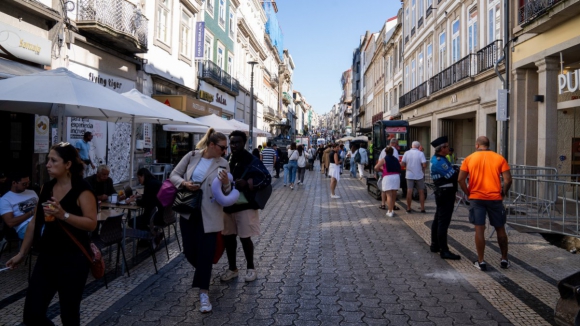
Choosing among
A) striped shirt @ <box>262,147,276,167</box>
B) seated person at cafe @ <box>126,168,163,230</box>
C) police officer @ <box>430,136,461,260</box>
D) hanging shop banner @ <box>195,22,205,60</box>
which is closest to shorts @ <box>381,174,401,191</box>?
police officer @ <box>430,136,461,260</box>

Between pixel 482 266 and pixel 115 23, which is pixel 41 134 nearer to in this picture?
pixel 115 23

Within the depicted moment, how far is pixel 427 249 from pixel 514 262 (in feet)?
4.12

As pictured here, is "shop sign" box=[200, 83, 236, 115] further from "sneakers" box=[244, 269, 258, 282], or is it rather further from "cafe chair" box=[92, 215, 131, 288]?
"sneakers" box=[244, 269, 258, 282]

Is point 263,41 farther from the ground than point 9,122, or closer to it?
farther from the ground

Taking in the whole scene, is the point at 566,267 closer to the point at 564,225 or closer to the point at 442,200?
the point at 564,225

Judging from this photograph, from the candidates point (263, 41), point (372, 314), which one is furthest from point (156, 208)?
point (263, 41)

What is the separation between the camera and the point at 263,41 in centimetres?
4634

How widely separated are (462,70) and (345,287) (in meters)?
16.6

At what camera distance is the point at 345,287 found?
5.21 metres

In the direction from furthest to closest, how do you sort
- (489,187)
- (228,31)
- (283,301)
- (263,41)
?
1. (263,41)
2. (228,31)
3. (489,187)
4. (283,301)

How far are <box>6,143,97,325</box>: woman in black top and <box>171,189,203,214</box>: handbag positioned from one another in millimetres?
1177

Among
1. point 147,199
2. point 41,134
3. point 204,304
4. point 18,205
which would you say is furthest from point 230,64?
point 204,304

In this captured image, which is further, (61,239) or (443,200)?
(443,200)

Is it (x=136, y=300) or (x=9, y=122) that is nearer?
(x=136, y=300)
